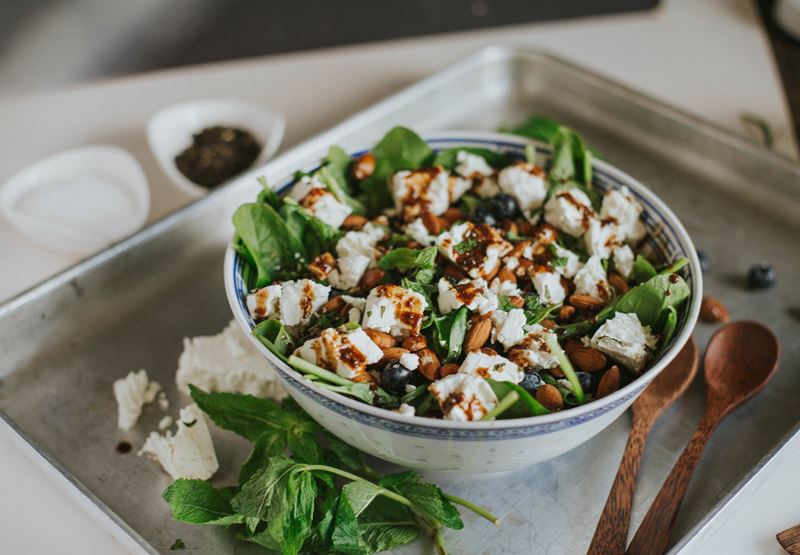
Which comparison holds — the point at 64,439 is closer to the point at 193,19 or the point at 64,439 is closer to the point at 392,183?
the point at 392,183

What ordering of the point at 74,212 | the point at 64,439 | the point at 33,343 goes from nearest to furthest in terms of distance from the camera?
the point at 64,439, the point at 33,343, the point at 74,212

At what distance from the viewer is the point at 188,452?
1.17 meters

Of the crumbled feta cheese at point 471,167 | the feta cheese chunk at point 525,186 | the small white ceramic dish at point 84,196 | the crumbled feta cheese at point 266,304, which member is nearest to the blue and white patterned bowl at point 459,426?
the crumbled feta cheese at point 266,304

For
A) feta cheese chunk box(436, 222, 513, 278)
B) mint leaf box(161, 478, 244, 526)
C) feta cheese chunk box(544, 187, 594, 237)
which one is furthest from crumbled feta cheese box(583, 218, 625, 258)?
mint leaf box(161, 478, 244, 526)

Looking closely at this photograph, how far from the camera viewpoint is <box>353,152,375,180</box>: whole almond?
132 centimetres

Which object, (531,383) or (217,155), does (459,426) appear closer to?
(531,383)

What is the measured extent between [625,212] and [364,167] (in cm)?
42

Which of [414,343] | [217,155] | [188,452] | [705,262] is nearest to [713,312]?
[705,262]

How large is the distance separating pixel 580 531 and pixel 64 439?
0.79 meters

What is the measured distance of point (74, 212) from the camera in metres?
1.65

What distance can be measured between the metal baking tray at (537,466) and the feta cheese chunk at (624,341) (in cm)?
21

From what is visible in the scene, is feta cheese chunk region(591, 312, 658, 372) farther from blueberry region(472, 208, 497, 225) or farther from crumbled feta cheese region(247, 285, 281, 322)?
crumbled feta cheese region(247, 285, 281, 322)

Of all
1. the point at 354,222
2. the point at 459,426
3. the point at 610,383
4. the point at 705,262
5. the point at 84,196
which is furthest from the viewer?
the point at 84,196

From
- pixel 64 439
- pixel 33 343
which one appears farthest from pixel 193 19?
pixel 64 439
